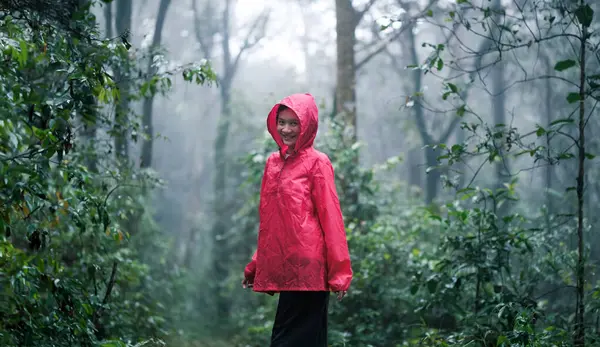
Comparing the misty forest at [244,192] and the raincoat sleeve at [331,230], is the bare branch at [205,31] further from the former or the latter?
the raincoat sleeve at [331,230]

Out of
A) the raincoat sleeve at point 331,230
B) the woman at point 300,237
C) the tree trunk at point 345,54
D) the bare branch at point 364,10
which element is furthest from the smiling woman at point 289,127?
the bare branch at point 364,10

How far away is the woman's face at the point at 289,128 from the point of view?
3701 mm

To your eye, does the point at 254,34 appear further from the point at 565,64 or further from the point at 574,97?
the point at 574,97

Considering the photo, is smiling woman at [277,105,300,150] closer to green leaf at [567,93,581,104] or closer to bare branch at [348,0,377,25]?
green leaf at [567,93,581,104]

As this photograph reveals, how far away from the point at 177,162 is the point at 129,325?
21893 mm

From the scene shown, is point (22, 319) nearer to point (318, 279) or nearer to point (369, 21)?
point (318, 279)

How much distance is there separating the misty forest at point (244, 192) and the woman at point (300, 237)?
97cm

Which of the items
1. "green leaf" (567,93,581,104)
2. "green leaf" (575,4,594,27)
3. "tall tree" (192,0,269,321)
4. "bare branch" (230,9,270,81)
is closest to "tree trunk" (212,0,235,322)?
"tall tree" (192,0,269,321)

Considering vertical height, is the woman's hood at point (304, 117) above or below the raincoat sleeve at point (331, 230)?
above

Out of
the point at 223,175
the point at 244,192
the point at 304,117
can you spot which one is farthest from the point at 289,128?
the point at 223,175

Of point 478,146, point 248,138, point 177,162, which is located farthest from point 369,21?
point 177,162

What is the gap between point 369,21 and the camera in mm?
11102

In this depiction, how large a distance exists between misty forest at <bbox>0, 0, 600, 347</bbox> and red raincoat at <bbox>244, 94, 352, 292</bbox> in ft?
3.25

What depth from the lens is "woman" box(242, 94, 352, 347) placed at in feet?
11.2
